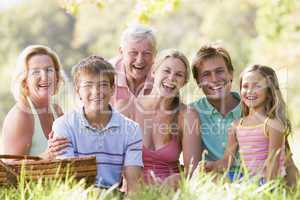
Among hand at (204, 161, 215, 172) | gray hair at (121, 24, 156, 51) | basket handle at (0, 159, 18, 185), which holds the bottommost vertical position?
hand at (204, 161, 215, 172)

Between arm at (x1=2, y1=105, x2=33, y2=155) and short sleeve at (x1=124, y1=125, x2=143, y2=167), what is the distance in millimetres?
691

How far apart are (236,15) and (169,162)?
21.8 metres

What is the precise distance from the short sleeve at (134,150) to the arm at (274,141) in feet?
2.37

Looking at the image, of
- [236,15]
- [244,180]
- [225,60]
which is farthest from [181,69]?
[236,15]

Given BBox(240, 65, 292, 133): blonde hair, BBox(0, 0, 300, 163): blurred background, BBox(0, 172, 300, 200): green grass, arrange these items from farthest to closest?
BBox(0, 0, 300, 163): blurred background
BBox(240, 65, 292, 133): blonde hair
BBox(0, 172, 300, 200): green grass

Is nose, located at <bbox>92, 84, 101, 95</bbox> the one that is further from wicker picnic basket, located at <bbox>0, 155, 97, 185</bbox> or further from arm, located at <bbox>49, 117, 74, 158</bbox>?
wicker picnic basket, located at <bbox>0, 155, 97, 185</bbox>

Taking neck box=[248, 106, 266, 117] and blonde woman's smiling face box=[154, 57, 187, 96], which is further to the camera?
blonde woman's smiling face box=[154, 57, 187, 96]

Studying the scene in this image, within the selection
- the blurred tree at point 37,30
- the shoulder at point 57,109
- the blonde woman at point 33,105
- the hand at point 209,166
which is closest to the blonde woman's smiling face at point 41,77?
the blonde woman at point 33,105

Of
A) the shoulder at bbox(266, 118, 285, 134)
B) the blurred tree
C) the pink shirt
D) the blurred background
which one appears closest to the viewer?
the shoulder at bbox(266, 118, 285, 134)

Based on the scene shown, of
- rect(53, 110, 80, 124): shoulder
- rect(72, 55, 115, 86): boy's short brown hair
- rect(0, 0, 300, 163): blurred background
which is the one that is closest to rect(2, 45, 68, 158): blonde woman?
rect(53, 110, 80, 124): shoulder

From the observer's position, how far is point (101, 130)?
401cm

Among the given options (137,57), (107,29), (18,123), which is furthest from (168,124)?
(107,29)

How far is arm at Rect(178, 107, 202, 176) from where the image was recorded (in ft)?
14.2

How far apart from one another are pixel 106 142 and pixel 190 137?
0.58m
